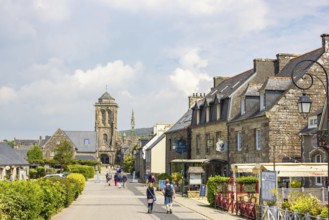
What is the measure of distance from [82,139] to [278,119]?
82.3 meters

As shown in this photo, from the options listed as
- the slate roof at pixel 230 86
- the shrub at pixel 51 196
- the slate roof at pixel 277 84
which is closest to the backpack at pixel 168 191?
the shrub at pixel 51 196

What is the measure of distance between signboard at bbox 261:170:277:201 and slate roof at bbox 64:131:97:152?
88.8m

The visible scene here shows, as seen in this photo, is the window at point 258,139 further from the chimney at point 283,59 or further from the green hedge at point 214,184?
the chimney at point 283,59

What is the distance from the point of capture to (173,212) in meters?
23.7

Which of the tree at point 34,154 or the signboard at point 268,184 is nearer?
the signboard at point 268,184

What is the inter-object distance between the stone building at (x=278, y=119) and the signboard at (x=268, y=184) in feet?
27.7

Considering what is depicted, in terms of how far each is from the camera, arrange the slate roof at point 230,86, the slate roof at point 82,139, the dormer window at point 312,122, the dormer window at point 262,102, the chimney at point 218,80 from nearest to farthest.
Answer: the dormer window at point 312,122
the dormer window at point 262,102
the slate roof at point 230,86
the chimney at point 218,80
the slate roof at point 82,139

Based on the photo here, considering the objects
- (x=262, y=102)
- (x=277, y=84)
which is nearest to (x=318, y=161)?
(x=262, y=102)

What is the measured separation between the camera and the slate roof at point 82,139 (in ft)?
347

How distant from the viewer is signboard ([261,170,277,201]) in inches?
720

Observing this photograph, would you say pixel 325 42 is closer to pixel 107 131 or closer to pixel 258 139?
pixel 258 139

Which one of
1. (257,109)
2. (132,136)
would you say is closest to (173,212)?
(257,109)

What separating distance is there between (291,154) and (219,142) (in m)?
8.15

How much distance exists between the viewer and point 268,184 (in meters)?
18.7
